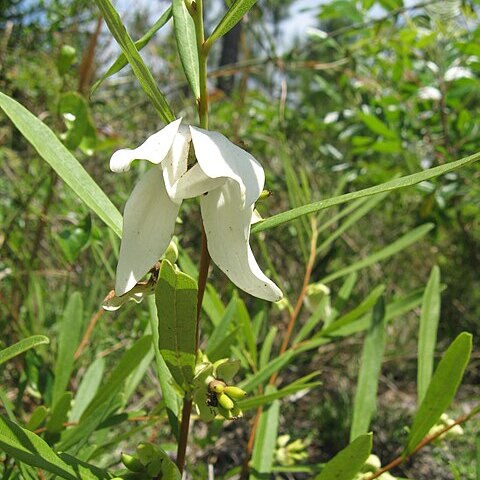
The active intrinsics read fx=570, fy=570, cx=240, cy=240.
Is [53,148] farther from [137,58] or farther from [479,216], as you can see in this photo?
[479,216]

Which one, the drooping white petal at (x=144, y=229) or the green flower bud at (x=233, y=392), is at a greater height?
the drooping white petal at (x=144, y=229)

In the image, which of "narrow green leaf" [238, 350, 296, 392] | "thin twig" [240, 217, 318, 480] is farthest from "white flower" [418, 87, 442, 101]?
"narrow green leaf" [238, 350, 296, 392]

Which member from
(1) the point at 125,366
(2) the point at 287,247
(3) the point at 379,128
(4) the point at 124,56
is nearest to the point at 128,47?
(4) the point at 124,56

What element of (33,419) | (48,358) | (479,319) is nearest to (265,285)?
(33,419)

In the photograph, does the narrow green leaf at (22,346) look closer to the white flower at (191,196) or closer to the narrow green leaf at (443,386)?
the white flower at (191,196)

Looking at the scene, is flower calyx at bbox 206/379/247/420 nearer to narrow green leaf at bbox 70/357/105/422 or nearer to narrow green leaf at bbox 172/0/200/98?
narrow green leaf at bbox 172/0/200/98

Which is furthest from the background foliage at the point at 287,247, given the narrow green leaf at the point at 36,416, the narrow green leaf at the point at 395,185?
the narrow green leaf at the point at 395,185
